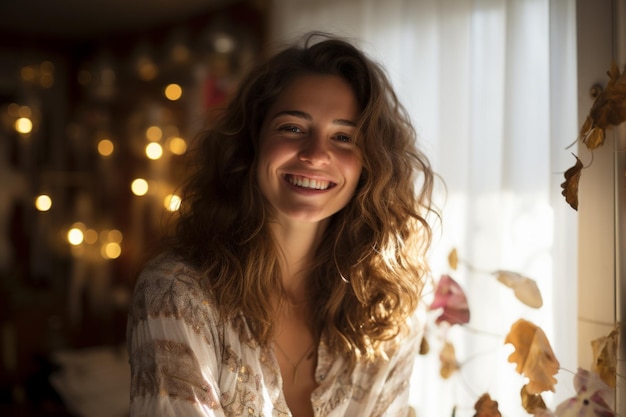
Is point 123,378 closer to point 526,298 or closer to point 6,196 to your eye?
point 526,298

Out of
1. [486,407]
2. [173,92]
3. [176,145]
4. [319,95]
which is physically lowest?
[486,407]

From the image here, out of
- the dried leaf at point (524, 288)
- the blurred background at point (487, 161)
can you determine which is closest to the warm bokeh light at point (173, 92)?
the blurred background at point (487, 161)

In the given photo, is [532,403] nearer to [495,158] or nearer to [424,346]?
[424,346]

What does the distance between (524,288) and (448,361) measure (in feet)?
0.82

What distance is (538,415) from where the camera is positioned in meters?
1.08

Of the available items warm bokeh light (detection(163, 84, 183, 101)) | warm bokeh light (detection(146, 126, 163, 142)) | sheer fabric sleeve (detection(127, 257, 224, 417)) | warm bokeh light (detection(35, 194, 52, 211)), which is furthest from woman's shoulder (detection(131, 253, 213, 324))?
warm bokeh light (detection(35, 194, 52, 211))

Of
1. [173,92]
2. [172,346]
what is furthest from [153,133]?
[172,346]

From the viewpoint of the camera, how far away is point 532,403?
1.09 m

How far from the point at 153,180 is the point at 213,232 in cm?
234

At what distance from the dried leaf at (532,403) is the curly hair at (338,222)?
31 cm

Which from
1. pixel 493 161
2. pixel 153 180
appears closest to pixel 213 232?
pixel 493 161

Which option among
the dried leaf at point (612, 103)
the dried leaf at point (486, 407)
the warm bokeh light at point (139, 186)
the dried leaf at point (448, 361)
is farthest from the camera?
the warm bokeh light at point (139, 186)

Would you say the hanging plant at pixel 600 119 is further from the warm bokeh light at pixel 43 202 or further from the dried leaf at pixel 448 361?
the warm bokeh light at pixel 43 202

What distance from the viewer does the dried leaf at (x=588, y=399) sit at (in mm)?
991
